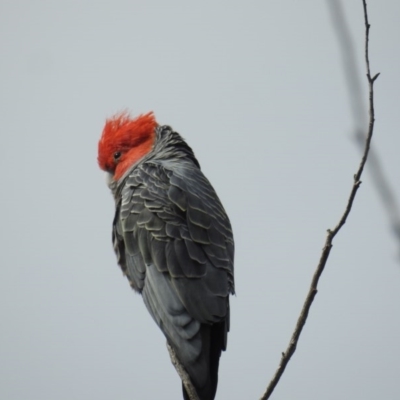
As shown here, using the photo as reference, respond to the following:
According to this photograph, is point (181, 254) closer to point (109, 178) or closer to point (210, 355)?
point (210, 355)

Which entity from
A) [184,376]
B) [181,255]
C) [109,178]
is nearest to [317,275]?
[184,376]

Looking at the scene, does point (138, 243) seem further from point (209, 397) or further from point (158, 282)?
point (209, 397)

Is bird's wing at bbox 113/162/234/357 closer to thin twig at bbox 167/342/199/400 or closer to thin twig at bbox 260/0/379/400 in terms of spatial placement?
thin twig at bbox 167/342/199/400

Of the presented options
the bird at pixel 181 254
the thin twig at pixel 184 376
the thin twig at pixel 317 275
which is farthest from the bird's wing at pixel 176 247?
the thin twig at pixel 317 275

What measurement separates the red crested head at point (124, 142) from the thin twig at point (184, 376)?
2125 mm

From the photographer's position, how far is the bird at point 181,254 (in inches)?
181

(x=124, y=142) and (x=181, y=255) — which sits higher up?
(x=124, y=142)

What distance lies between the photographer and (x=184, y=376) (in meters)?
4.45

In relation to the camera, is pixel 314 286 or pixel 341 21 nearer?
pixel 341 21

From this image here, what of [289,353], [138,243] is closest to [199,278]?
[138,243]

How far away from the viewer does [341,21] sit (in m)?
2.80

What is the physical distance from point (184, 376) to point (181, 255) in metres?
0.90

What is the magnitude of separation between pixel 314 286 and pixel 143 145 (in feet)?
11.1

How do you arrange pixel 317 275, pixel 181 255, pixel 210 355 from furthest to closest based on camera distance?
pixel 181 255 → pixel 210 355 → pixel 317 275
